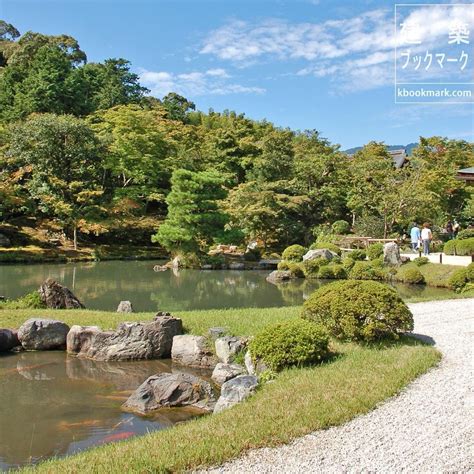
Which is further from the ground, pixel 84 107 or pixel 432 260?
pixel 84 107

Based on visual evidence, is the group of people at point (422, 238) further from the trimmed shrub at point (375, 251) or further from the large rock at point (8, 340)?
the large rock at point (8, 340)

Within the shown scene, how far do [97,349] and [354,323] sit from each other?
153 inches

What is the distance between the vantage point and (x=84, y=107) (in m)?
35.1

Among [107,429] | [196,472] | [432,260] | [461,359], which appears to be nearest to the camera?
[196,472]

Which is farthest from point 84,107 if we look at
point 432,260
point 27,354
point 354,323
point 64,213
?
point 354,323

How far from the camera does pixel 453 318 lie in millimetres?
8344

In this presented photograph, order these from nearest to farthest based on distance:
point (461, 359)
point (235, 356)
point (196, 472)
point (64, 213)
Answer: point (196, 472) < point (461, 359) < point (235, 356) < point (64, 213)

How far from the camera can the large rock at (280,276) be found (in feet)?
58.2

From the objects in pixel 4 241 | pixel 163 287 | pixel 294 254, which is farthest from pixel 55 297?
pixel 4 241

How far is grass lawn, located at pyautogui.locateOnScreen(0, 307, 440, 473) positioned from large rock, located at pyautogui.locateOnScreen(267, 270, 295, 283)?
437 inches

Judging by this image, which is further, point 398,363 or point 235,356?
point 235,356

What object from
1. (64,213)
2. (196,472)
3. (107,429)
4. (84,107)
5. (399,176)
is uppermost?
(84,107)

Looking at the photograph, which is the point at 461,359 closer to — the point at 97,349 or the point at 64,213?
the point at 97,349

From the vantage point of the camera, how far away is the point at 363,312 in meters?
6.41
